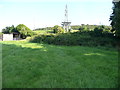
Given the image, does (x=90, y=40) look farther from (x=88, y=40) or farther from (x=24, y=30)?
Result: (x=24, y=30)

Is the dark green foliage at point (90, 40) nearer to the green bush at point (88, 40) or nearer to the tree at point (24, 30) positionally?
the green bush at point (88, 40)

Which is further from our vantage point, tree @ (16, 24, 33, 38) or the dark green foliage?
tree @ (16, 24, 33, 38)

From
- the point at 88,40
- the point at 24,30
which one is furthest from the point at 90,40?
the point at 24,30

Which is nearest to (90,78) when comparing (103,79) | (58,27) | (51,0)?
(103,79)

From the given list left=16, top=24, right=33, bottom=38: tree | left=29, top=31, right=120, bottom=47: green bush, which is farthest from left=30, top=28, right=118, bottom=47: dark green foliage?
left=16, top=24, right=33, bottom=38: tree

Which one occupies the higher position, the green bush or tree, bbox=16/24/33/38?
tree, bbox=16/24/33/38

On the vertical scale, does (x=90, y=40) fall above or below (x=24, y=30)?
below

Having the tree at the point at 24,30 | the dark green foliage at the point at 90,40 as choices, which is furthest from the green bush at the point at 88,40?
the tree at the point at 24,30

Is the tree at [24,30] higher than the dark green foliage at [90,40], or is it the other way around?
the tree at [24,30]

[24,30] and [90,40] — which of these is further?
[24,30]

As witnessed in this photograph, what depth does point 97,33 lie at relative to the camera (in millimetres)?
9984

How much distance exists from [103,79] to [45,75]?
1.22 m

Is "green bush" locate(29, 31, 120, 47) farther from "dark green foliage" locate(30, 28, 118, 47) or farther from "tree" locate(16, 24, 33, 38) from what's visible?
"tree" locate(16, 24, 33, 38)

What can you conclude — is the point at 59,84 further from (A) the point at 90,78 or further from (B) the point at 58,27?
(B) the point at 58,27
